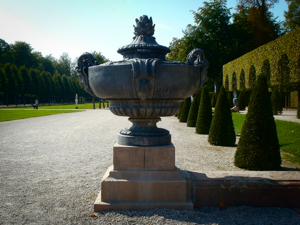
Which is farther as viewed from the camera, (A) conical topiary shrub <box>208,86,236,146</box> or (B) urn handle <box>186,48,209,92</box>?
(A) conical topiary shrub <box>208,86,236,146</box>

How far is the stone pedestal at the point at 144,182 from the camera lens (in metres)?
3.22

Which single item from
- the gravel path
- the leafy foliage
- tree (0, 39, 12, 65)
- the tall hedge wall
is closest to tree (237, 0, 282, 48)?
the tall hedge wall

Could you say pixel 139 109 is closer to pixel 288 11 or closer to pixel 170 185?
pixel 170 185

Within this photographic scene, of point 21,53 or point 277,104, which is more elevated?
point 21,53

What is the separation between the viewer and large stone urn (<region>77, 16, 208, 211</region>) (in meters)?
3.05

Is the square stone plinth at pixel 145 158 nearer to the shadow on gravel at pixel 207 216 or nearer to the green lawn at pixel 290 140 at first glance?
the shadow on gravel at pixel 207 216

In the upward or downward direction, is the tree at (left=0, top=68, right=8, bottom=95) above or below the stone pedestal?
above


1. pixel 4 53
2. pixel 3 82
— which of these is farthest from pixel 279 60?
pixel 4 53

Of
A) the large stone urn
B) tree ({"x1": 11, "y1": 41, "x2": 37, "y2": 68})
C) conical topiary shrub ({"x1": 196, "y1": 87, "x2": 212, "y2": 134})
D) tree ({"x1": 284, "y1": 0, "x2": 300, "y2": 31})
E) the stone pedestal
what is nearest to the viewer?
the large stone urn

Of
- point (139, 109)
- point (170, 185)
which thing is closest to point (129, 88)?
point (139, 109)

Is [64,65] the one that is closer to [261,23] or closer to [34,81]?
[34,81]

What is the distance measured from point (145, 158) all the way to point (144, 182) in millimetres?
322

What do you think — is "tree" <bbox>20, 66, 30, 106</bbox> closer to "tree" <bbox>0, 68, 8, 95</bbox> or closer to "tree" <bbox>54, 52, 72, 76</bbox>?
"tree" <bbox>0, 68, 8, 95</bbox>

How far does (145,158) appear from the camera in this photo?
11.0 ft
